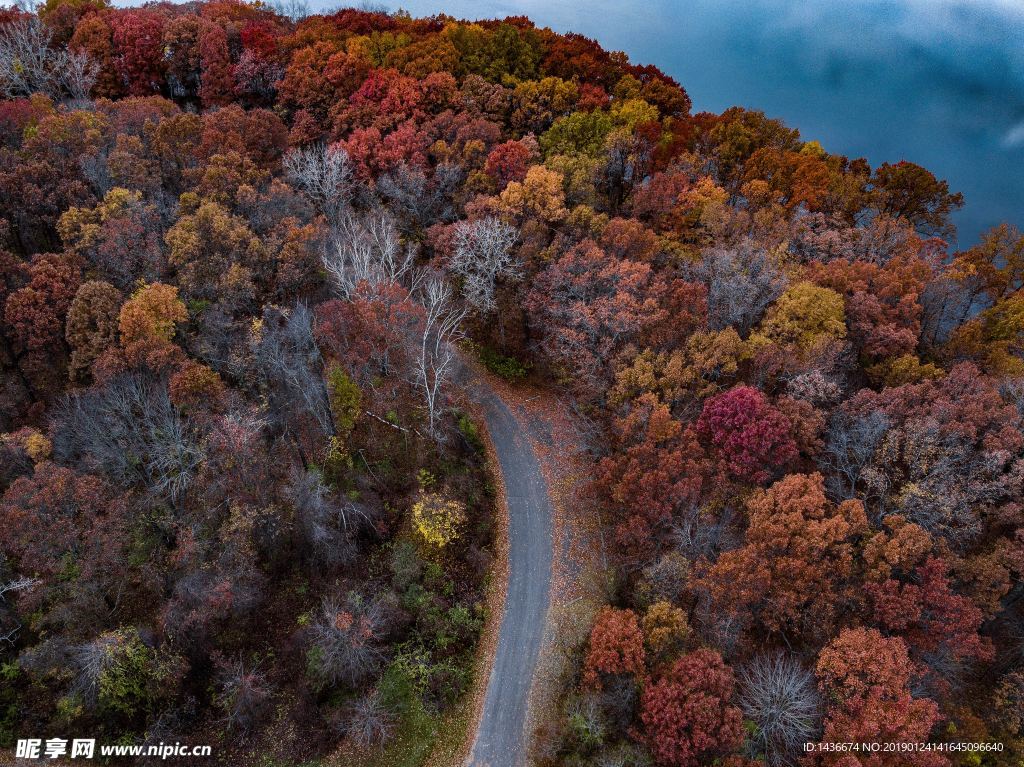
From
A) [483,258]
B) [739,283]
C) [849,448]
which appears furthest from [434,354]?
[849,448]

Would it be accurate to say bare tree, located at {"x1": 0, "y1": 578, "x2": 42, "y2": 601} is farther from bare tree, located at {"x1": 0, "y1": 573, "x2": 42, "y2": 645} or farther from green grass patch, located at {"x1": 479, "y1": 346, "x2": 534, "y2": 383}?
green grass patch, located at {"x1": 479, "y1": 346, "x2": 534, "y2": 383}

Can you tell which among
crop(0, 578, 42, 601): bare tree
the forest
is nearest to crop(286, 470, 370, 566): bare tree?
the forest

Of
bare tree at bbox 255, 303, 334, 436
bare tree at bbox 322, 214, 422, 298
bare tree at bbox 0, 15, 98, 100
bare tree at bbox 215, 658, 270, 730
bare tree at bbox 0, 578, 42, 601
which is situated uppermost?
bare tree at bbox 0, 15, 98, 100

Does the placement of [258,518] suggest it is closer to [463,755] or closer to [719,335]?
[463,755]

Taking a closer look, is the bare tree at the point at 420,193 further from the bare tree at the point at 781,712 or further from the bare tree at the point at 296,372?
the bare tree at the point at 781,712

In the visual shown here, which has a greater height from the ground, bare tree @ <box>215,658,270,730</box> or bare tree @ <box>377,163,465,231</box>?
bare tree @ <box>377,163,465,231</box>

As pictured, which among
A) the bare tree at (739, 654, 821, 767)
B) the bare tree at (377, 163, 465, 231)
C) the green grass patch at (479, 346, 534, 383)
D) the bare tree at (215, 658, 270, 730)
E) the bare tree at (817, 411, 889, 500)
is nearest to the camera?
the bare tree at (739, 654, 821, 767)

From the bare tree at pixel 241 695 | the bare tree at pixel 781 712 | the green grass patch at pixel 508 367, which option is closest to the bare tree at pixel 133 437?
the bare tree at pixel 241 695

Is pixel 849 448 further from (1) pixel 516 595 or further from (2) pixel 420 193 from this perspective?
(2) pixel 420 193
